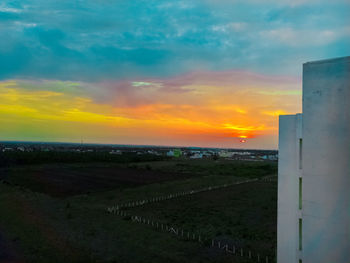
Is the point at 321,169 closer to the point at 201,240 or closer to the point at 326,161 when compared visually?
the point at 326,161

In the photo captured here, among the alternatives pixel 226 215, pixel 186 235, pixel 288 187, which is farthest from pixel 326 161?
pixel 226 215

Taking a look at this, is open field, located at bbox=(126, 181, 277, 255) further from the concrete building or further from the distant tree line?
the distant tree line

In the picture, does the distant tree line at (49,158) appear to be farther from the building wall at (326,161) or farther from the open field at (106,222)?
the building wall at (326,161)

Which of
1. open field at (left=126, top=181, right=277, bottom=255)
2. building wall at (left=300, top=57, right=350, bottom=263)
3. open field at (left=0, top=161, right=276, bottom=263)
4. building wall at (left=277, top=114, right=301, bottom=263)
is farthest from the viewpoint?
open field at (left=126, top=181, right=277, bottom=255)

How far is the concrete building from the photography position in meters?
11.5

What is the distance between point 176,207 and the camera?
Answer: 127 feet

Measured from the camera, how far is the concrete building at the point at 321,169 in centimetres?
1152

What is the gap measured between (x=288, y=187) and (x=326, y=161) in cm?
256

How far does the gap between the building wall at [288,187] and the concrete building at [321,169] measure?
0.05 m

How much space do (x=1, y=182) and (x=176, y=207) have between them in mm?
41355

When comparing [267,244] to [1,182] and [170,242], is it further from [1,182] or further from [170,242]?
[1,182]

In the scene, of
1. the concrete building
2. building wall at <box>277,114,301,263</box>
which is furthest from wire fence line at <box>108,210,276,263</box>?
the concrete building

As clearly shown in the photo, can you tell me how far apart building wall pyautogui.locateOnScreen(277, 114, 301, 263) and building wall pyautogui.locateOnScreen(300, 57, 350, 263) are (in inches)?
25.4

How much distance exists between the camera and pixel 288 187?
1377 centimetres
